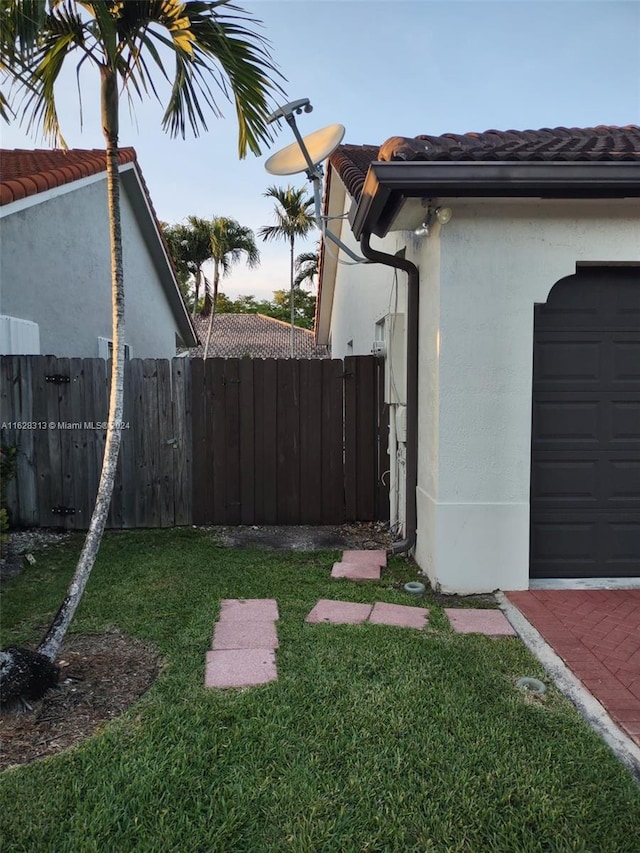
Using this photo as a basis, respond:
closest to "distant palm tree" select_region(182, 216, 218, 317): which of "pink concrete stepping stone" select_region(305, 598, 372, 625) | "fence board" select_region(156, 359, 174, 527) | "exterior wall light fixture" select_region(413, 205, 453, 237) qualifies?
"fence board" select_region(156, 359, 174, 527)

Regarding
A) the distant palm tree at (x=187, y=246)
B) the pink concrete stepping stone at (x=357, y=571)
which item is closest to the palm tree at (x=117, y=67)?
the pink concrete stepping stone at (x=357, y=571)

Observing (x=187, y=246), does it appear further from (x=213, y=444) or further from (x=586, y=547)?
(x=586, y=547)

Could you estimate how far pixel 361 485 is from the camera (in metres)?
7.06

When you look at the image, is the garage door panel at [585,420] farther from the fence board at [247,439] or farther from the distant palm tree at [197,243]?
the distant palm tree at [197,243]

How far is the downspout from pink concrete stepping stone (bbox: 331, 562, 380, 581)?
476 mm

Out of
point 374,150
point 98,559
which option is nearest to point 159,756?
point 98,559

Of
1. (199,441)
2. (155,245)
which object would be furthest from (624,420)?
(155,245)

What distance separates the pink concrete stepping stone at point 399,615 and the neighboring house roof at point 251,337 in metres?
30.9

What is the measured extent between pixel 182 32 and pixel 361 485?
4.92m

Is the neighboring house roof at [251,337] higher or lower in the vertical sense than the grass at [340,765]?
higher

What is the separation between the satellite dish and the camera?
5.48m

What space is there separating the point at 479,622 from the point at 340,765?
195 cm

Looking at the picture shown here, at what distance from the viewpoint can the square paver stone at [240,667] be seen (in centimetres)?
319

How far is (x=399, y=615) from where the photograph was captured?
422 centimetres
